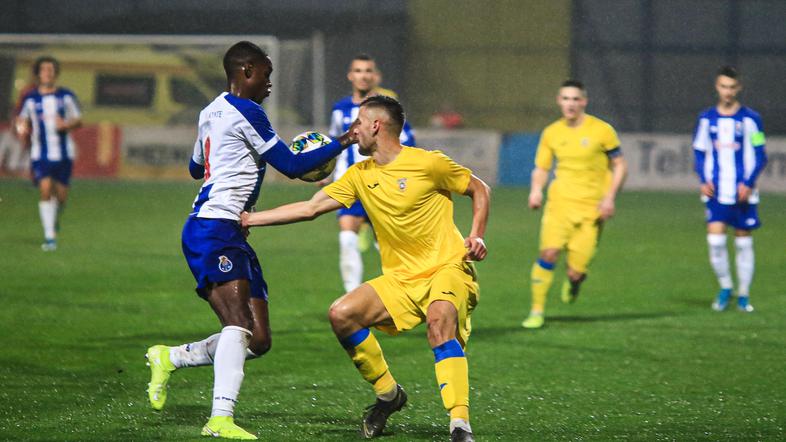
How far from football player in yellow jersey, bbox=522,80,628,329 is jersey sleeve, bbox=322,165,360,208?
4.10 m

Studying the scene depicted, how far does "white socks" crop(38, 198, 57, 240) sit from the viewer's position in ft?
49.5

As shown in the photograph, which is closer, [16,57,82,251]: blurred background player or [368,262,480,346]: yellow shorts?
[368,262,480,346]: yellow shorts

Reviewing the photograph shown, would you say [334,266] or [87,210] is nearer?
[334,266]

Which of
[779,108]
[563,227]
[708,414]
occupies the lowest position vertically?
[708,414]

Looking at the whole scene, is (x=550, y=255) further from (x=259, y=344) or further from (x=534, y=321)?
(x=259, y=344)

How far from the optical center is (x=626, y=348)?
9070 mm

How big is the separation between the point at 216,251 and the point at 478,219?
49.8 inches

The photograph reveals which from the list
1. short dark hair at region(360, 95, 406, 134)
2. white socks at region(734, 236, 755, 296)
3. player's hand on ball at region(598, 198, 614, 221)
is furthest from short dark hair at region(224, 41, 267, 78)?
white socks at region(734, 236, 755, 296)

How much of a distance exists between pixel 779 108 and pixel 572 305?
89.4ft

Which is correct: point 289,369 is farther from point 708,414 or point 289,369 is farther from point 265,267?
point 265,267

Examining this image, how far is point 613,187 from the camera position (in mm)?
10102

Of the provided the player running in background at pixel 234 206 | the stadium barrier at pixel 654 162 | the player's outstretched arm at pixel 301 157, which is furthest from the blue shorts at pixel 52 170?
the stadium barrier at pixel 654 162

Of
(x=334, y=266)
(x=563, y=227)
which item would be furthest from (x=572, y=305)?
(x=334, y=266)

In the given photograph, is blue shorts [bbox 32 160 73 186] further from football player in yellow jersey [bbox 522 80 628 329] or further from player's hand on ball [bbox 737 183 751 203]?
player's hand on ball [bbox 737 183 751 203]
